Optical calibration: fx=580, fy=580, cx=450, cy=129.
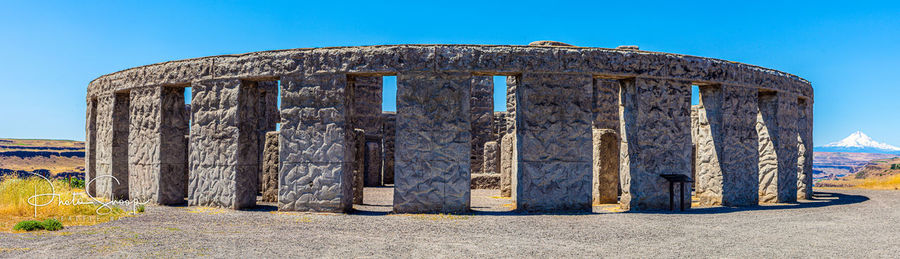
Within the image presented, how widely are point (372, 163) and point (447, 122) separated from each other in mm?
10533

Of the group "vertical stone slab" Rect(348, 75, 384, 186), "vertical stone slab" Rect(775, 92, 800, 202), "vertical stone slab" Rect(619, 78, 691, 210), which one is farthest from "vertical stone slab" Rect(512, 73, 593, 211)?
"vertical stone slab" Rect(348, 75, 384, 186)

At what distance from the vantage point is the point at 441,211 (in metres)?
9.76

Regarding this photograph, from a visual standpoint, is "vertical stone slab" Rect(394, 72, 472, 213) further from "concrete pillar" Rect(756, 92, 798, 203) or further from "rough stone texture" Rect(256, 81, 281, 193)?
"rough stone texture" Rect(256, 81, 281, 193)

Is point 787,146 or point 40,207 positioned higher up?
point 787,146

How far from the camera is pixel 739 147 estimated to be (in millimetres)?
11547

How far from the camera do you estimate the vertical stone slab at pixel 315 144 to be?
9.92m

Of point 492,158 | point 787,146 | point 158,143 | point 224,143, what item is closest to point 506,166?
point 492,158

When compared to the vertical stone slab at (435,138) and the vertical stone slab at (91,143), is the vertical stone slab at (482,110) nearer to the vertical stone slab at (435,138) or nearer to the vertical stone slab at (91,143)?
the vertical stone slab at (435,138)

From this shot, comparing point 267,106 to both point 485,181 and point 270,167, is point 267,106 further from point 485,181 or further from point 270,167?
point 485,181

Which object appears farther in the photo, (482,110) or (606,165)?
(482,110)

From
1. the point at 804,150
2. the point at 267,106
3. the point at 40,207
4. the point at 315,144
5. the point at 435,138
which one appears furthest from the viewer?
the point at 267,106

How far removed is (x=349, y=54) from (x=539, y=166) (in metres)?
3.75

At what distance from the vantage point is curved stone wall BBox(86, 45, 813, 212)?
32.0 ft

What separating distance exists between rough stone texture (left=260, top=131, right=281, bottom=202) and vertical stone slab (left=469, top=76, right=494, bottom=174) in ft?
32.0
